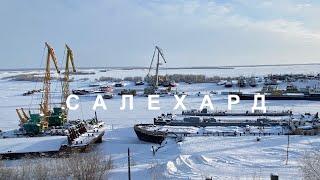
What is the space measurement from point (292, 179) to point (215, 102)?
30387 millimetres

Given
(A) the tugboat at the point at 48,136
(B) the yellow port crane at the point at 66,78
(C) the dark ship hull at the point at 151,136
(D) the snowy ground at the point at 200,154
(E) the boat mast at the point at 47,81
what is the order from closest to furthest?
(D) the snowy ground at the point at 200,154 < (A) the tugboat at the point at 48,136 < (C) the dark ship hull at the point at 151,136 < (E) the boat mast at the point at 47,81 < (B) the yellow port crane at the point at 66,78

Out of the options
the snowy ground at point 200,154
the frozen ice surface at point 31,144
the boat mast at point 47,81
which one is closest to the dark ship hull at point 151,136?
the snowy ground at point 200,154

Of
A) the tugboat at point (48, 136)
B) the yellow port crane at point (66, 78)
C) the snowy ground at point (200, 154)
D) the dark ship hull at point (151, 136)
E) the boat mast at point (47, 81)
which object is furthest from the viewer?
the yellow port crane at point (66, 78)

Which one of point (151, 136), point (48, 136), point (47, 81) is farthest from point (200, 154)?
point (47, 81)

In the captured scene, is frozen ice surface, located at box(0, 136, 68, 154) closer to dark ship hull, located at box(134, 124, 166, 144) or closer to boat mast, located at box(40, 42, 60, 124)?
dark ship hull, located at box(134, 124, 166, 144)

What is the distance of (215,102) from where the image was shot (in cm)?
4641

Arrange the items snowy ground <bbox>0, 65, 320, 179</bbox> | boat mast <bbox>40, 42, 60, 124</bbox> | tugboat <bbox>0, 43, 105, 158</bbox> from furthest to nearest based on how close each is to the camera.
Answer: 1. boat mast <bbox>40, 42, 60, 124</bbox>
2. tugboat <bbox>0, 43, 105, 158</bbox>
3. snowy ground <bbox>0, 65, 320, 179</bbox>

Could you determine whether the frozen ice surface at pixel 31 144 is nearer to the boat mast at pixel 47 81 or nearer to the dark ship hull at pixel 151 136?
the dark ship hull at pixel 151 136

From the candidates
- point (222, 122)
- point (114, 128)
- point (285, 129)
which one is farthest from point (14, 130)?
point (285, 129)

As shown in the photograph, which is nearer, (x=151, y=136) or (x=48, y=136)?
(x=151, y=136)

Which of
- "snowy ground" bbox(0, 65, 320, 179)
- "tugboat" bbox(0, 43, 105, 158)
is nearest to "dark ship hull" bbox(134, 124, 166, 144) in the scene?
"snowy ground" bbox(0, 65, 320, 179)

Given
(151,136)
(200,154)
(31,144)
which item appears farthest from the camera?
(151,136)

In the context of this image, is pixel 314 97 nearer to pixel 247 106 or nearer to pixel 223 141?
pixel 247 106

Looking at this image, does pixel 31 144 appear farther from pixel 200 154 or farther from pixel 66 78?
pixel 66 78
